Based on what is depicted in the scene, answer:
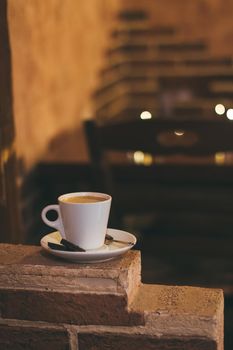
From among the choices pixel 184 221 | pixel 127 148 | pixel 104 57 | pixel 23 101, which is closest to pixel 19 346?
pixel 127 148

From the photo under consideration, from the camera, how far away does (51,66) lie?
9.79 feet

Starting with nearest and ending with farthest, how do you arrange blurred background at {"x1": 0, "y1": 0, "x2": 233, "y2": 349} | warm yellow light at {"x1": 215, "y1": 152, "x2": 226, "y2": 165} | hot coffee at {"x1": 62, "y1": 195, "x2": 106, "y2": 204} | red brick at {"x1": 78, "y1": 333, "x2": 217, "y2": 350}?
red brick at {"x1": 78, "y1": 333, "x2": 217, "y2": 350}
hot coffee at {"x1": 62, "y1": 195, "x2": 106, "y2": 204}
blurred background at {"x1": 0, "y1": 0, "x2": 233, "y2": 349}
warm yellow light at {"x1": 215, "y1": 152, "x2": 226, "y2": 165}

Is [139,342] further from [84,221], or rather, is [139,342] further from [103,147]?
[103,147]

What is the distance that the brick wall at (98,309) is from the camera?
1158mm

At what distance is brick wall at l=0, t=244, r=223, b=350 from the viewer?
3.80 feet

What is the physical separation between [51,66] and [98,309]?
1.94m

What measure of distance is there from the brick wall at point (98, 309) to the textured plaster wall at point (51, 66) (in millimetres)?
1287

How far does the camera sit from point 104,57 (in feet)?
13.7

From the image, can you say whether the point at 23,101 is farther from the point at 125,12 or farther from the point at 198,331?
the point at 125,12

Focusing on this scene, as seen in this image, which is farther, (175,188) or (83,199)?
(175,188)

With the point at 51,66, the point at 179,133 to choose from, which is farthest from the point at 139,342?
the point at 51,66

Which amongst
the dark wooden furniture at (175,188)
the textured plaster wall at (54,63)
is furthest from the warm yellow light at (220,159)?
the textured plaster wall at (54,63)

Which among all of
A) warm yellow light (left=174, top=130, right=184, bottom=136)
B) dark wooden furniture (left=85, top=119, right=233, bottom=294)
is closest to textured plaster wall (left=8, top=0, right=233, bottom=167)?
dark wooden furniture (left=85, top=119, right=233, bottom=294)

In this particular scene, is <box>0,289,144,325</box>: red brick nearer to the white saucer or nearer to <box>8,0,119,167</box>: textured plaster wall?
the white saucer
